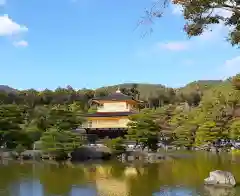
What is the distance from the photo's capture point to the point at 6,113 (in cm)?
2567

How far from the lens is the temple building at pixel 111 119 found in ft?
109

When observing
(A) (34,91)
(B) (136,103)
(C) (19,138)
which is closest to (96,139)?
(B) (136,103)

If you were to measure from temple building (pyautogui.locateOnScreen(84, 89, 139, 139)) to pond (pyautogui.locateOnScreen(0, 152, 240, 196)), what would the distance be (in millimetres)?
10547

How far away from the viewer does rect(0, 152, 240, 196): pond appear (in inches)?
544

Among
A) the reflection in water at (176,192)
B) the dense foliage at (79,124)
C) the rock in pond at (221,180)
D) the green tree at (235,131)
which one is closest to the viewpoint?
the reflection in water at (176,192)

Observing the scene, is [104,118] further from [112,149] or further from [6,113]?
[6,113]

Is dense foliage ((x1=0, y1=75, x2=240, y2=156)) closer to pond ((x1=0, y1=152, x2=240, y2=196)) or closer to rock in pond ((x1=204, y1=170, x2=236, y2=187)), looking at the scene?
pond ((x1=0, y1=152, x2=240, y2=196))

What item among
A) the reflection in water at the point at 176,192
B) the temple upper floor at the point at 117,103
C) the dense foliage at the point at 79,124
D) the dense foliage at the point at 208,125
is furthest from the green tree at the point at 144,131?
the reflection in water at the point at 176,192

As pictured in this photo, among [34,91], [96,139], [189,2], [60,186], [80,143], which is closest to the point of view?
[189,2]

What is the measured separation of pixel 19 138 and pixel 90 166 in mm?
6481

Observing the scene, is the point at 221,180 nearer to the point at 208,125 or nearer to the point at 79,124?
the point at 79,124

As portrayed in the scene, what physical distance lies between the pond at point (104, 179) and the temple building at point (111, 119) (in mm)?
10547

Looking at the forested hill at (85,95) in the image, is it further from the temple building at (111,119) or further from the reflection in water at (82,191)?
the reflection in water at (82,191)

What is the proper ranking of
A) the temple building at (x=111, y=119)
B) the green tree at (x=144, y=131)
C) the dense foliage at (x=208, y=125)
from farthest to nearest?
1. the dense foliage at (x=208, y=125)
2. the temple building at (x=111, y=119)
3. the green tree at (x=144, y=131)
